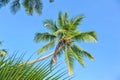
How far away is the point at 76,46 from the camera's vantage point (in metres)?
33.6

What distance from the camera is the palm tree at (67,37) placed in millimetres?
32344

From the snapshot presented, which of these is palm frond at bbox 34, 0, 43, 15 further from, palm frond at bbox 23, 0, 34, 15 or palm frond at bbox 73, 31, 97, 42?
palm frond at bbox 73, 31, 97, 42

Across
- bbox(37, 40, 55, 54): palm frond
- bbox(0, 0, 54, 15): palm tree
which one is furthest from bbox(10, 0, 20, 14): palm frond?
bbox(37, 40, 55, 54): palm frond

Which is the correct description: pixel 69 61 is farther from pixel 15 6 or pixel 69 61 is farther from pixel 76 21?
pixel 15 6

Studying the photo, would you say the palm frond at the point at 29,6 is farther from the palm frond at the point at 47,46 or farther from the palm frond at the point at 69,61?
the palm frond at the point at 69,61

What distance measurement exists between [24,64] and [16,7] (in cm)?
2901

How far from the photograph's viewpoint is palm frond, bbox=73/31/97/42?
3358cm

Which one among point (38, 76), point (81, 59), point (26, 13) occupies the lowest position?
point (38, 76)

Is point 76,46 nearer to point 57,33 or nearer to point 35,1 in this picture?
point 57,33

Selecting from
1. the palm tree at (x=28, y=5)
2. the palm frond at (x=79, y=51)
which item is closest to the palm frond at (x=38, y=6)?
the palm tree at (x=28, y=5)

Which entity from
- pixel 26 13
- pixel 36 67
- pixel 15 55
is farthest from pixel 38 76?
pixel 26 13

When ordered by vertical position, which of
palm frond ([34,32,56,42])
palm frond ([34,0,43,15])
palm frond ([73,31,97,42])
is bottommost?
palm frond ([73,31,97,42])

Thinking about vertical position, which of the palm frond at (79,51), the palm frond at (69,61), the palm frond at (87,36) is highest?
the palm frond at (87,36)

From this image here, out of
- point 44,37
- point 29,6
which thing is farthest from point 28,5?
point 44,37
